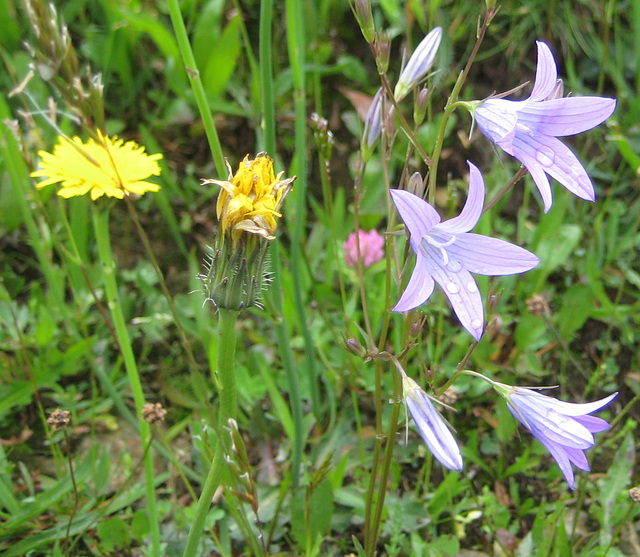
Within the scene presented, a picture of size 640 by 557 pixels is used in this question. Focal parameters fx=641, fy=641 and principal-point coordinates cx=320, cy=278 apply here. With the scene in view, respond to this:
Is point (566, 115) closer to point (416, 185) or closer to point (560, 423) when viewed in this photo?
point (416, 185)

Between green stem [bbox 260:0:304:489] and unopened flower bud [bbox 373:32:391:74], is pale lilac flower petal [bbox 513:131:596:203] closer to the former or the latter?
unopened flower bud [bbox 373:32:391:74]

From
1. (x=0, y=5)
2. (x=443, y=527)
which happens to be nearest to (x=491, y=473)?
(x=443, y=527)

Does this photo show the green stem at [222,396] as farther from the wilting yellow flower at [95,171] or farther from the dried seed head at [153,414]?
the wilting yellow flower at [95,171]

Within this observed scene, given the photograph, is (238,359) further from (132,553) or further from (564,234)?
(564,234)

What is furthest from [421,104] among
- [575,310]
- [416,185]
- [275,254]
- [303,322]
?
[575,310]

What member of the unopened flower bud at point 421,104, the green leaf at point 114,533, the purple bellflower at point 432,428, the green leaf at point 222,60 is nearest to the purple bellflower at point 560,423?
the purple bellflower at point 432,428

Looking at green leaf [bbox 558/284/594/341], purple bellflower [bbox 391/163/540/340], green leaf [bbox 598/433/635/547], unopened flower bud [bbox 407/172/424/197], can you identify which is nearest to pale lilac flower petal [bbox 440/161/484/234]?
purple bellflower [bbox 391/163/540/340]
